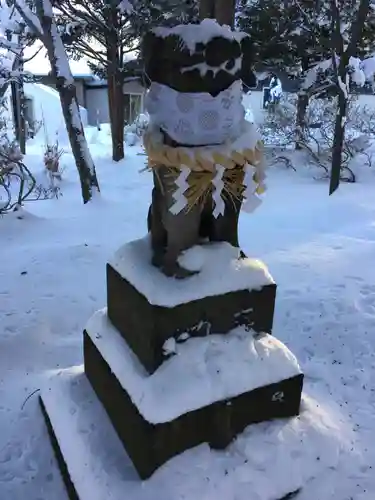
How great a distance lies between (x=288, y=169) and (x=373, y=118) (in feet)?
11.9

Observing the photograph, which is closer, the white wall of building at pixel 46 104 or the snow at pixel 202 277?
the snow at pixel 202 277

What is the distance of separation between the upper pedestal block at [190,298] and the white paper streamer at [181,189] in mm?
231

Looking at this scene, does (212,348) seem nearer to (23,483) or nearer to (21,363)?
(23,483)

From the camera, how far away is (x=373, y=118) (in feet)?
36.2

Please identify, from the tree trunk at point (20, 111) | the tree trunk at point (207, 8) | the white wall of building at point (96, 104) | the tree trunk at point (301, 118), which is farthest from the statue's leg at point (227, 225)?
the white wall of building at point (96, 104)

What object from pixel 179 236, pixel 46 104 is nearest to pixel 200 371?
pixel 179 236

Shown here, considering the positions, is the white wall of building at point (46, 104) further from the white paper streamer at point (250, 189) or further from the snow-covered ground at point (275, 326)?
the white paper streamer at point (250, 189)

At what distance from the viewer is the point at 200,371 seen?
5.60 ft

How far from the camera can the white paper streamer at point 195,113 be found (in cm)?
155

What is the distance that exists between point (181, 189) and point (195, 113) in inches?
9.8

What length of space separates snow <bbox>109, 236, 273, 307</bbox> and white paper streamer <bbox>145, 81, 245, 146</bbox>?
15.9 inches

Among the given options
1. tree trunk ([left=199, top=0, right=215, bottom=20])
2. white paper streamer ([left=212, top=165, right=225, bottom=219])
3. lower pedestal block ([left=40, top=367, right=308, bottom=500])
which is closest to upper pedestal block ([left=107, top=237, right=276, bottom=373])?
white paper streamer ([left=212, top=165, right=225, bottom=219])

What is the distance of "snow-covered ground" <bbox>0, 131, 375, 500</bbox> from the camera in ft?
5.88

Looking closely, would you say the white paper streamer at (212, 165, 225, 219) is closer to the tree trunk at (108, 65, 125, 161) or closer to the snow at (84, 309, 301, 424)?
the snow at (84, 309, 301, 424)
